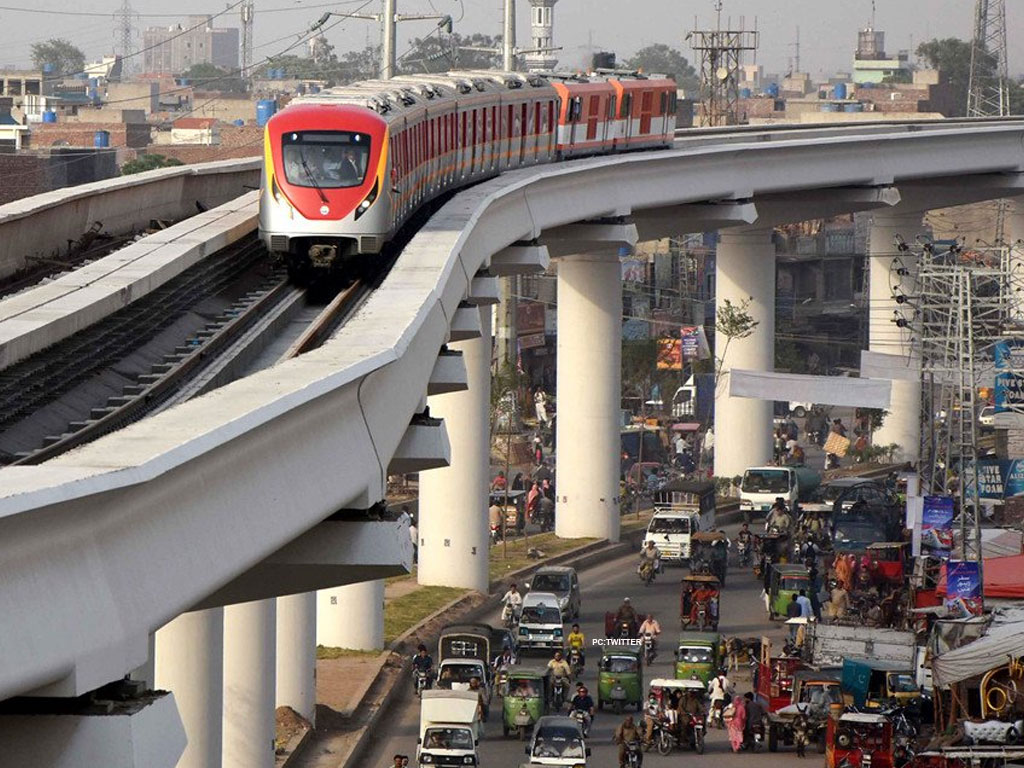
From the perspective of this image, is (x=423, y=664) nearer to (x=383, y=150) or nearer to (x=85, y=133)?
(x=383, y=150)

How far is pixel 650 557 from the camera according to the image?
46281 millimetres

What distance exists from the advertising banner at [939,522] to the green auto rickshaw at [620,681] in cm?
732

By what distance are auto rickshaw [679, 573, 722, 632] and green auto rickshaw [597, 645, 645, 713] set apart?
232 inches

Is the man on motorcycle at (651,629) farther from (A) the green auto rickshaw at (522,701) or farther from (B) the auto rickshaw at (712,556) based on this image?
(B) the auto rickshaw at (712,556)

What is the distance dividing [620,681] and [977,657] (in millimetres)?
6546

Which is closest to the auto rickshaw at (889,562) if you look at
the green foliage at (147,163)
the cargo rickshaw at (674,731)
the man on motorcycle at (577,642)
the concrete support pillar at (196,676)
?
the man on motorcycle at (577,642)

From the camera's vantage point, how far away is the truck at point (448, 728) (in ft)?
97.4

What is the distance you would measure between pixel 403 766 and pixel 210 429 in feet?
59.6

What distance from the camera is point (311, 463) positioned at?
13.9 metres

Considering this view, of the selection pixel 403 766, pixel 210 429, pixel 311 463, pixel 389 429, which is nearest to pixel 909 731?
pixel 403 766

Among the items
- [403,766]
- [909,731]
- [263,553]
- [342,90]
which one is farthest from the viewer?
[342,90]

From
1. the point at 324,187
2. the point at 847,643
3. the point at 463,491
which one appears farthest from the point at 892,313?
the point at 324,187

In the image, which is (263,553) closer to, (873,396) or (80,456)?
(80,456)

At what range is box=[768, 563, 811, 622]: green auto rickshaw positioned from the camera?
41.6 metres
